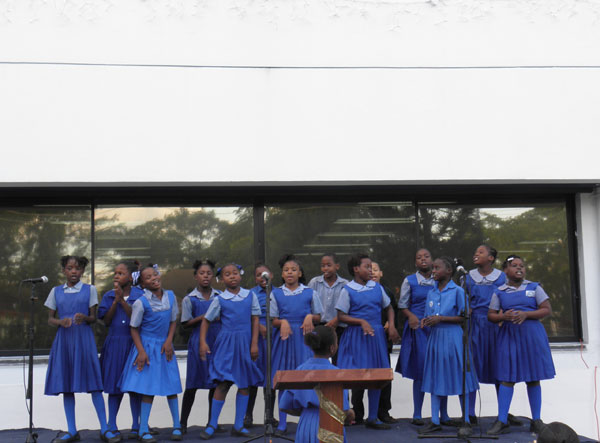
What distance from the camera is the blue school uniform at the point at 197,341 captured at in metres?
7.80

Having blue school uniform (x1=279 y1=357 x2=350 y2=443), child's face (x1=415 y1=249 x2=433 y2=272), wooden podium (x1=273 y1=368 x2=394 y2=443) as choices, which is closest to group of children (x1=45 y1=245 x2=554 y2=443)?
child's face (x1=415 y1=249 x2=433 y2=272)

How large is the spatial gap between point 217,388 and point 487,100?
464cm

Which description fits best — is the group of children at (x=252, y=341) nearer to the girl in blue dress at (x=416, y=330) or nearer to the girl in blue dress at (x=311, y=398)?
the girl in blue dress at (x=416, y=330)

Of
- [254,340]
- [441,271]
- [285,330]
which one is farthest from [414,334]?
[254,340]

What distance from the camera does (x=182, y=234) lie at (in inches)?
364

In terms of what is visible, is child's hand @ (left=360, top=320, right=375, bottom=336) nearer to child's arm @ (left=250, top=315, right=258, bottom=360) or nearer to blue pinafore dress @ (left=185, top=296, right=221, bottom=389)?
child's arm @ (left=250, top=315, right=258, bottom=360)

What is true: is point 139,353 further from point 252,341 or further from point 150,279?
point 252,341

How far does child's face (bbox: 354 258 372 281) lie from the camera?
25.4 feet

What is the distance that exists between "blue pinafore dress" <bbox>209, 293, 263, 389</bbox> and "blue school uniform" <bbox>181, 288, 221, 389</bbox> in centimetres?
32

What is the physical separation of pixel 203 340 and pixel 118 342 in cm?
87

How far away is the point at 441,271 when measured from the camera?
742cm

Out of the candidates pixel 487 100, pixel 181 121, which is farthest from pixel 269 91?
pixel 487 100

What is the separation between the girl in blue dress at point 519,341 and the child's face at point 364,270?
125cm

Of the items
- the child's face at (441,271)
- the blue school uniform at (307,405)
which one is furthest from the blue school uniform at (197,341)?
the blue school uniform at (307,405)
